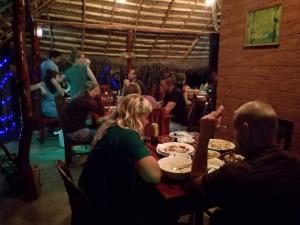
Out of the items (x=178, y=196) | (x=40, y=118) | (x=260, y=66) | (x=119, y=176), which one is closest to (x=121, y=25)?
(x=40, y=118)

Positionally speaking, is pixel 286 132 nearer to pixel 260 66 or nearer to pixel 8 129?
pixel 260 66

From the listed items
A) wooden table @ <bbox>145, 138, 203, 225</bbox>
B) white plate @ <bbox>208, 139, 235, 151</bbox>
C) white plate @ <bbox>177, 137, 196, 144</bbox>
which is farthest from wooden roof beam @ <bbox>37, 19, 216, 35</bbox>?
wooden table @ <bbox>145, 138, 203, 225</bbox>

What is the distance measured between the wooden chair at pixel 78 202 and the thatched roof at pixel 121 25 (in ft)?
16.7

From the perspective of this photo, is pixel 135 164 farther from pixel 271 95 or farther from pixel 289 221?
pixel 271 95

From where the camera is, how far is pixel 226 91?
398cm

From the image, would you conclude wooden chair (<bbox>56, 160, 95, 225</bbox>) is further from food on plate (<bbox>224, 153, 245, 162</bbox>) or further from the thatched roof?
the thatched roof

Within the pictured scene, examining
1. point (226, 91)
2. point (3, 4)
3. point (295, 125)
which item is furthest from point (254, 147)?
point (3, 4)

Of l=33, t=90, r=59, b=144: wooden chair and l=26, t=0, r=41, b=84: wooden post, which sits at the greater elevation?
l=26, t=0, r=41, b=84: wooden post

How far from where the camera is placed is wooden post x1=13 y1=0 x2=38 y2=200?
315 centimetres

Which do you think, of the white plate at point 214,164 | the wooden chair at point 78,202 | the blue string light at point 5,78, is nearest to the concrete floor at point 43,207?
the white plate at point 214,164

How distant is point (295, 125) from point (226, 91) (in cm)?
121

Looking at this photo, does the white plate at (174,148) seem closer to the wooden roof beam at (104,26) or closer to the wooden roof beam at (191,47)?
the wooden roof beam at (104,26)

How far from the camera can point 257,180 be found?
3.95 ft

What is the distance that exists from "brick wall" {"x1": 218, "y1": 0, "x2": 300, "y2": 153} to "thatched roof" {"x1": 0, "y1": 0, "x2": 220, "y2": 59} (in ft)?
11.4
